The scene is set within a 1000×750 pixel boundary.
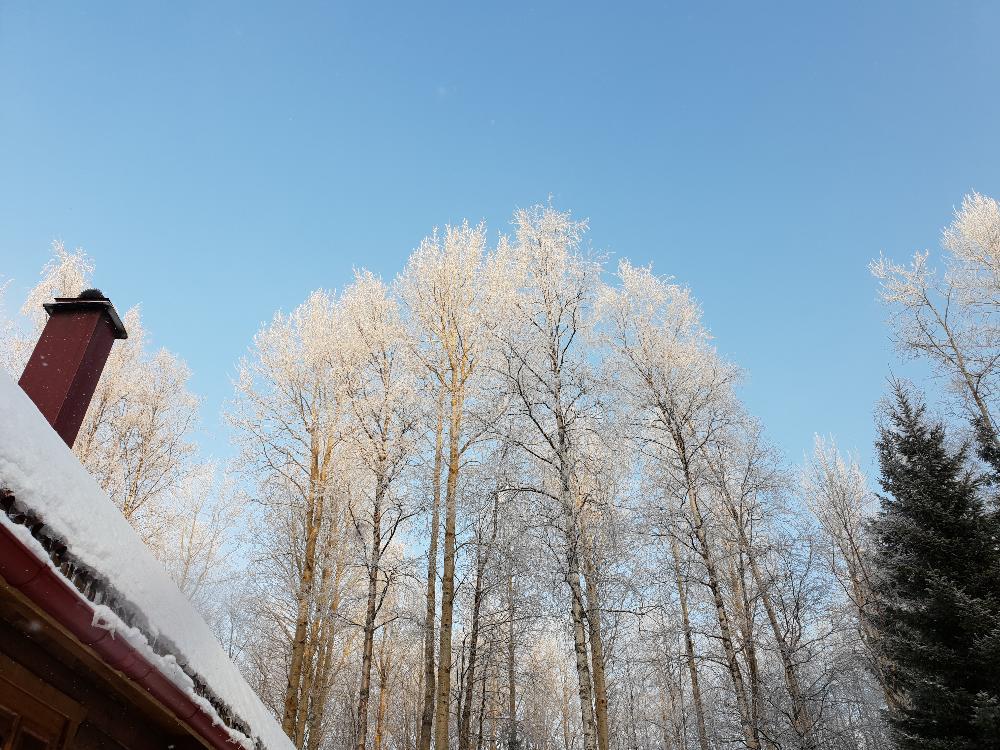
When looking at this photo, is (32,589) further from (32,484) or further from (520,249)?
(520,249)

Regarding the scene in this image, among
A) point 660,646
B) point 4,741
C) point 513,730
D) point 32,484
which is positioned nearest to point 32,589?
point 32,484

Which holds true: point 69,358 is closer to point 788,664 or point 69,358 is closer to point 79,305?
point 79,305

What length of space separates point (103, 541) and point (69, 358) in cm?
370

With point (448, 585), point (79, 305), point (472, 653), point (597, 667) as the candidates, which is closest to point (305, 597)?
point (448, 585)

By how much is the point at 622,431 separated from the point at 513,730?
9279 millimetres

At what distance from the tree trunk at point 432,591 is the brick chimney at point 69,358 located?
739 cm

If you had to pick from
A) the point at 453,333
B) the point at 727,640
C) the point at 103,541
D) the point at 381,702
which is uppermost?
the point at 453,333

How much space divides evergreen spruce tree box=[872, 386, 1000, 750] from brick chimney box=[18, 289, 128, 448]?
10.9 meters

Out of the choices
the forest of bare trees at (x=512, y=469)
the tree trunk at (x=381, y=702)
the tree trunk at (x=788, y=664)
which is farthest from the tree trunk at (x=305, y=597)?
the tree trunk at (x=788, y=664)

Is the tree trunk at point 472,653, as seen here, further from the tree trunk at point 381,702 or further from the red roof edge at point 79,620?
the red roof edge at point 79,620

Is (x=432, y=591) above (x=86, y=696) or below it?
above

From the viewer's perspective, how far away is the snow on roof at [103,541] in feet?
6.84

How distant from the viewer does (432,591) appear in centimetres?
1127

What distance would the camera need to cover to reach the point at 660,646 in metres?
14.2
